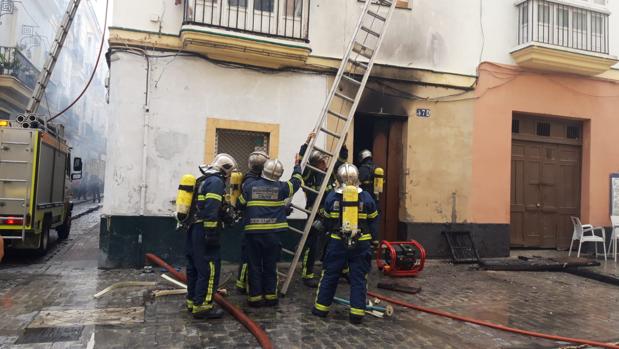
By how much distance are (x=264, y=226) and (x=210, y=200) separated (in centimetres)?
83

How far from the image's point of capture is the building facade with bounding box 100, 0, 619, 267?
7711 mm

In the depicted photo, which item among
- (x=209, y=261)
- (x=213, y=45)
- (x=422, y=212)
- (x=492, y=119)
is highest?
(x=213, y=45)

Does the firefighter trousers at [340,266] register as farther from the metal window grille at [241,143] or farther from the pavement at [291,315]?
the metal window grille at [241,143]

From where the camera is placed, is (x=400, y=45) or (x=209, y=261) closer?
(x=209, y=261)

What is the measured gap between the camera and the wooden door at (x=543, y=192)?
10.2m

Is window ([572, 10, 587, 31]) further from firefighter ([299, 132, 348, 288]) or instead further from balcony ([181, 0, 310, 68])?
firefighter ([299, 132, 348, 288])

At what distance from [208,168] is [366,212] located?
6.52 ft

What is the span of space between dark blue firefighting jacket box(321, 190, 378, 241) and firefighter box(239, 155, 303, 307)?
0.59m

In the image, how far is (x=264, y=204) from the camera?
564 centimetres

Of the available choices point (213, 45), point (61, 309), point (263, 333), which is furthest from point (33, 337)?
point (213, 45)

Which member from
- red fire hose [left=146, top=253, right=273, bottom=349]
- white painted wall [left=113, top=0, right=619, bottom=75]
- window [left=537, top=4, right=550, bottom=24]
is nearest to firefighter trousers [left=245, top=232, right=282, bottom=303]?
red fire hose [left=146, top=253, right=273, bottom=349]

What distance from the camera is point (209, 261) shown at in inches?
205

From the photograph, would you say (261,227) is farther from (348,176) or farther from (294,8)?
(294,8)

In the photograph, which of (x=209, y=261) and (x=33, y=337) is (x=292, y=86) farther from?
(x=33, y=337)
